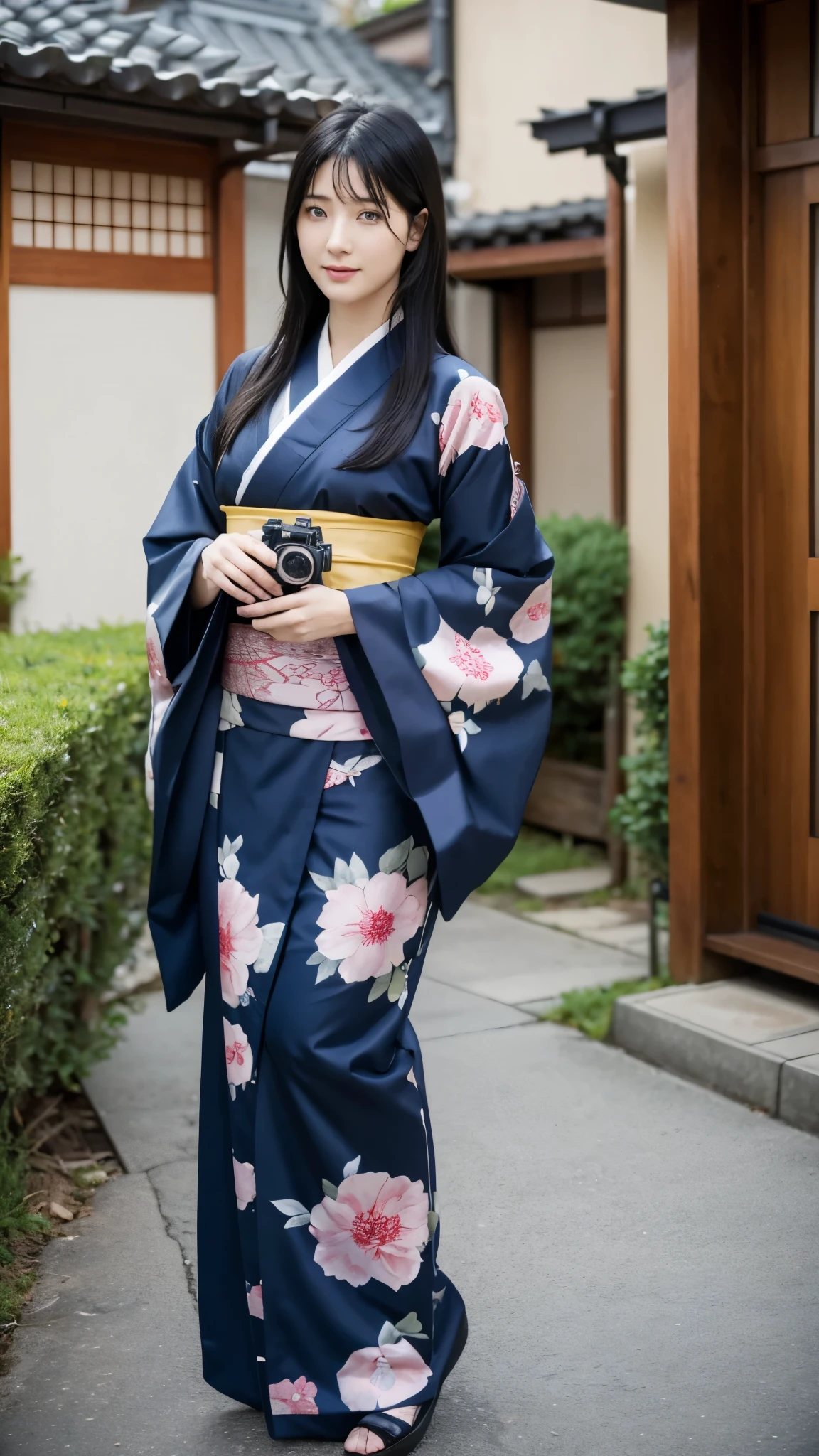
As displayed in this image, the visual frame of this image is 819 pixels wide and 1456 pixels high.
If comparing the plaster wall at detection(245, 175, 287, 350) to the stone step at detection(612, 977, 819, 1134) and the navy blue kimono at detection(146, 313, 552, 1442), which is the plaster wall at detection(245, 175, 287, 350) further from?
the navy blue kimono at detection(146, 313, 552, 1442)

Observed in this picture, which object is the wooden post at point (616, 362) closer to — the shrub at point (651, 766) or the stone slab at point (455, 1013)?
the shrub at point (651, 766)

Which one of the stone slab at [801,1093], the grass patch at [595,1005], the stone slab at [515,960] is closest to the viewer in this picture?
the stone slab at [801,1093]

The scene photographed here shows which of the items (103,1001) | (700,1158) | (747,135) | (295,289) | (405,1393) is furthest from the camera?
(103,1001)

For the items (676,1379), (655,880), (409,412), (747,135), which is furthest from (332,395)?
(655,880)

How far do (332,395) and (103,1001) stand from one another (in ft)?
10.7

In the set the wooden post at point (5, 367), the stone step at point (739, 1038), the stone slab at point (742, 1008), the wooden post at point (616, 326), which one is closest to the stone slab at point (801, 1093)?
the stone step at point (739, 1038)

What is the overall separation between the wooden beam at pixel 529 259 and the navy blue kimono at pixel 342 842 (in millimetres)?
5297

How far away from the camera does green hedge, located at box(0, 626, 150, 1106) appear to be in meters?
3.41

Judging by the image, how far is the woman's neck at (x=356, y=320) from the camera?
2906 mm

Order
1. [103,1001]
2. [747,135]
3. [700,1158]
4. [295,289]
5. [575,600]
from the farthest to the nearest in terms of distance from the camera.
Answer: [575,600] < [103,1001] < [747,135] < [700,1158] < [295,289]

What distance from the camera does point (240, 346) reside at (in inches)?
300

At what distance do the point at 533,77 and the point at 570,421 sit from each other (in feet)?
7.13

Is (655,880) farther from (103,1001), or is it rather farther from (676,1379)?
(676,1379)

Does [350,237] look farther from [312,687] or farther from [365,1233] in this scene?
[365,1233]
